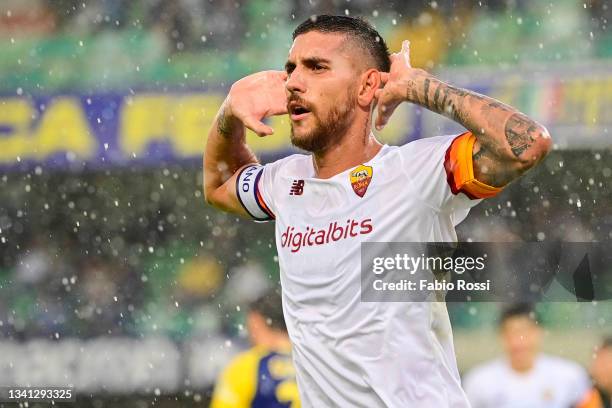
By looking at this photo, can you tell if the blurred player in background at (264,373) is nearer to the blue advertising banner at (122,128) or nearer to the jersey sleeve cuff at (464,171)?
the jersey sleeve cuff at (464,171)

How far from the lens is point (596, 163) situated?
908 centimetres

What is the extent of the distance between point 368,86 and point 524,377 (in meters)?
4.26

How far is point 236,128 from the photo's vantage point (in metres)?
3.59

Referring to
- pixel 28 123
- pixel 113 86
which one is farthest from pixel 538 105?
pixel 28 123

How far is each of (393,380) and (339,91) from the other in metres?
0.92

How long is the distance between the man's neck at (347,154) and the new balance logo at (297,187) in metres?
0.07

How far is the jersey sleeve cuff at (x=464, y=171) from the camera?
2826mm

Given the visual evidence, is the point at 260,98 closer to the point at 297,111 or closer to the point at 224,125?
the point at 297,111

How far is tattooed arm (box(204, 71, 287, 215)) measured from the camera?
3236 millimetres

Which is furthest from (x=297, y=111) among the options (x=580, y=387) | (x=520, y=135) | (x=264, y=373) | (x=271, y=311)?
(x=580, y=387)

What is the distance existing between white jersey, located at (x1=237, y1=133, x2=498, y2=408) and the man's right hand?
1.01 feet

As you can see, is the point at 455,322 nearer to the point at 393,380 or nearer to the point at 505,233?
the point at 505,233

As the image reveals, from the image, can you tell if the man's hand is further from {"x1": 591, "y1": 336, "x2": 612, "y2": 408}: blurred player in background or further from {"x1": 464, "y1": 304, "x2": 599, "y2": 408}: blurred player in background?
{"x1": 464, "y1": 304, "x2": 599, "y2": 408}: blurred player in background

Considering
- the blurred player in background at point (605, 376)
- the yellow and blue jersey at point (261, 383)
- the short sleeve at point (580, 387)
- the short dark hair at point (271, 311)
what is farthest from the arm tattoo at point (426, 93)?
the short sleeve at point (580, 387)
